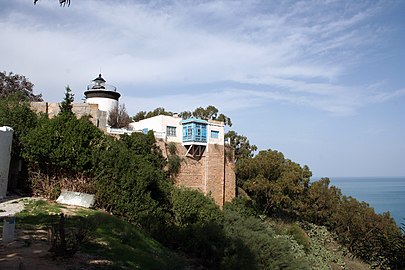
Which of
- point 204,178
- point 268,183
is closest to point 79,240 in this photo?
point 204,178

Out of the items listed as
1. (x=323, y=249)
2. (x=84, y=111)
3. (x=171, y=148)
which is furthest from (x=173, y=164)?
(x=323, y=249)

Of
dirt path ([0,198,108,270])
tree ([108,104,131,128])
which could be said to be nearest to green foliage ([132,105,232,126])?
tree ([108,104,131,128])

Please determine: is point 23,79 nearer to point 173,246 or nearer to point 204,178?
point 204,178

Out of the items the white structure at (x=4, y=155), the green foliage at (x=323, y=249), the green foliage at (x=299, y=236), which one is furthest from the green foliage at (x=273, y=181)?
the white structure at (x=4, y=155)

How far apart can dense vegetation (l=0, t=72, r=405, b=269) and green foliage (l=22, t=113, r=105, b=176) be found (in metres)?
0.04

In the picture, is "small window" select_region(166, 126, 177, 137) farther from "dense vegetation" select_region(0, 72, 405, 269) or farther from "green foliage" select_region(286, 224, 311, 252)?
"green foliage" select_region(286, 224, 311, 252)

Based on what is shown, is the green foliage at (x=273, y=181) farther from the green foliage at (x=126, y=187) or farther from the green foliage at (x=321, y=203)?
the green foliage at (x=126, y=187)

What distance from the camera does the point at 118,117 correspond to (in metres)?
25.4

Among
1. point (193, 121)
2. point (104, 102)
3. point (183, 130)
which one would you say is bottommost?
point (183, 130)

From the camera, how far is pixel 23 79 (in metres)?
25.2

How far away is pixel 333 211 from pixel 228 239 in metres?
15.9

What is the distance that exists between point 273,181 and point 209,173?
4536mm

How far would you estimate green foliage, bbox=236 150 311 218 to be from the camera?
22688 millimetres

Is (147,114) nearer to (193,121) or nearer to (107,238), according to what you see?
(193,121)
